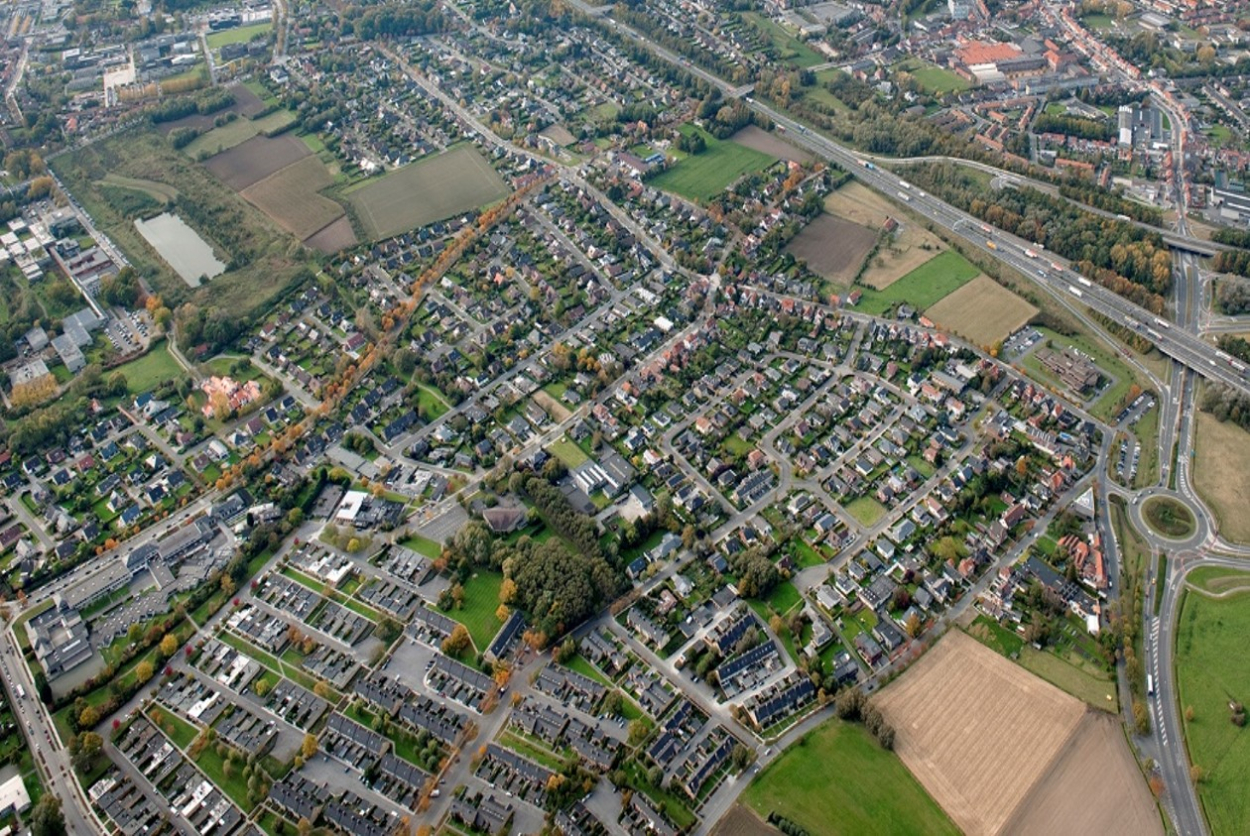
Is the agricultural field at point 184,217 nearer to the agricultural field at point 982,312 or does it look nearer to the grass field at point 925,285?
the grass field at point 925,285

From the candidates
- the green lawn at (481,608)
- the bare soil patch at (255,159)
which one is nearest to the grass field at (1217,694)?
the green lawn at (481,608)

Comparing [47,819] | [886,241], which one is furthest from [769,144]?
[47,819]

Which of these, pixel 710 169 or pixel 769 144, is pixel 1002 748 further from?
pixel 769 144

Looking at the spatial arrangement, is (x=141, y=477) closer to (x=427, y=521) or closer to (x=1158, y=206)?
(x=427, y=521)

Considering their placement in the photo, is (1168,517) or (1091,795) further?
(1168,517)

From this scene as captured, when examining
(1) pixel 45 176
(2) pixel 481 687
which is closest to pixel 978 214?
(2) pixel 481 687
